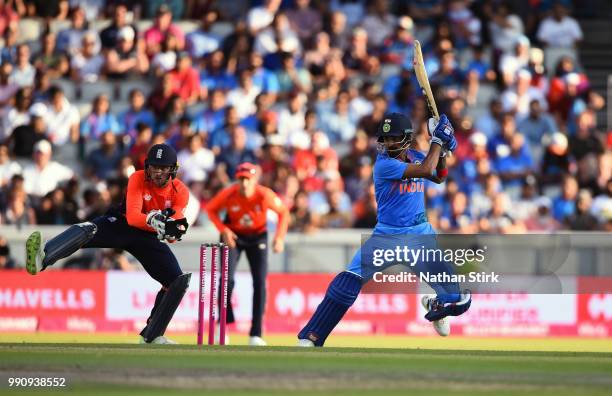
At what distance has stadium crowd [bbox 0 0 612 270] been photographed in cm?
1903

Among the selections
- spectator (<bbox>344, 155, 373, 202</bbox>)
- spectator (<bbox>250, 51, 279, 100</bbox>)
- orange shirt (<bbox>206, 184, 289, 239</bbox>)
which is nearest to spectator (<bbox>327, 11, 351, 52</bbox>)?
spectator (<bbox>250, 51, 279, 100</bbox>)

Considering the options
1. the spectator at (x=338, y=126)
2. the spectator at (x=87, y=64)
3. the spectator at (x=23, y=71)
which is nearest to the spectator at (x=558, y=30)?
the spectator at (x=338, y=126)

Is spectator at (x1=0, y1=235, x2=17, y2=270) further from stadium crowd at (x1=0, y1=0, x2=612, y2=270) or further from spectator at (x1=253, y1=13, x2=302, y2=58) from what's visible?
spectator at (x1=253, y1=13, x2=302, y2=58)

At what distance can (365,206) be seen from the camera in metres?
18.9

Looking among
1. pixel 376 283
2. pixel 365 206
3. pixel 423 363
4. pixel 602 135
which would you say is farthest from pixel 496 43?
pixel 423 363

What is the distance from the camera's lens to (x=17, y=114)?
20.0m

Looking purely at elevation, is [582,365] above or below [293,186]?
below

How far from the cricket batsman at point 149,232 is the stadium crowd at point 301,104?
5.93 m

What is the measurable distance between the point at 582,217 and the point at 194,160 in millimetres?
5742

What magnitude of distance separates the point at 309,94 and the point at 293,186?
8.67ft

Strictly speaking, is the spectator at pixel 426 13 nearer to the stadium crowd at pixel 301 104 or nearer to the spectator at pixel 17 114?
the stadium crowd at pixel 301 104

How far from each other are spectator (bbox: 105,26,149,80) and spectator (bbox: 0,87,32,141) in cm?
152

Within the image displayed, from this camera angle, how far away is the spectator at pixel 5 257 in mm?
17688

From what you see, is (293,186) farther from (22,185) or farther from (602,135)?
(602,135)
